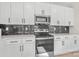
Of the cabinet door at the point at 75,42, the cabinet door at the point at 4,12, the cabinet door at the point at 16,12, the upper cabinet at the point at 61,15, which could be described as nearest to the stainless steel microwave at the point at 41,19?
the upper cabinet at the point at 61,15

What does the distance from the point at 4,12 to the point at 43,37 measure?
0.82m

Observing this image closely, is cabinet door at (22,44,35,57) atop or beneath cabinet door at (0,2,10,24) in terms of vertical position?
beneath

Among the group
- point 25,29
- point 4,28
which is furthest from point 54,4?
point 4,28

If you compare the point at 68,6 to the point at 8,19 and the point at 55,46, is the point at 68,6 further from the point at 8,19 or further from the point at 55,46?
the point at 8,19

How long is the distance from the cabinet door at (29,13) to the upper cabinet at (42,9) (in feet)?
0.31

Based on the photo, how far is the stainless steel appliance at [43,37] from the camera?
2.04 m

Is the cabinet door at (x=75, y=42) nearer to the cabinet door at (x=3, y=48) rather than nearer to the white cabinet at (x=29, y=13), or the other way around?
the white cabinet at (x=29, y=13)

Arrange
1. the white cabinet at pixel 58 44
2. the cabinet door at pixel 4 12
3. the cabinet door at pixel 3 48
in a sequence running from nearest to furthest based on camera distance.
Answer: the cabinet door at pixel 3 48 → the cabinet door at pixel 4 12 → the white cabinet at pixel 58 44

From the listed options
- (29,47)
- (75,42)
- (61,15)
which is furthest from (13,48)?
(75,42)

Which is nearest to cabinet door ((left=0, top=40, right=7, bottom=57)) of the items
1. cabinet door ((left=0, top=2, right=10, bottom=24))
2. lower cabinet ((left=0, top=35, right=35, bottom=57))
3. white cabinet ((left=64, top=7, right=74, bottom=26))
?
lower cabinet ((left=0, top=35, right=35, bottom=57))

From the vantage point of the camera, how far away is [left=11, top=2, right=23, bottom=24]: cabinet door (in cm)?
199

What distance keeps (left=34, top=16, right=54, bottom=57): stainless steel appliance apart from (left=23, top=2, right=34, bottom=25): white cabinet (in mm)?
106

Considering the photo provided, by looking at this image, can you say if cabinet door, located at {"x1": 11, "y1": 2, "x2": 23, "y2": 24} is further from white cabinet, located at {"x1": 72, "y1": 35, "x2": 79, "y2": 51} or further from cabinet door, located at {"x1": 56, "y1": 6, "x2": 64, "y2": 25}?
white cabinet, located at {"x1": 72, "y1": 35, "x2": 79, "y2": 51}

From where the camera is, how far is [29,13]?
6.81 ft
